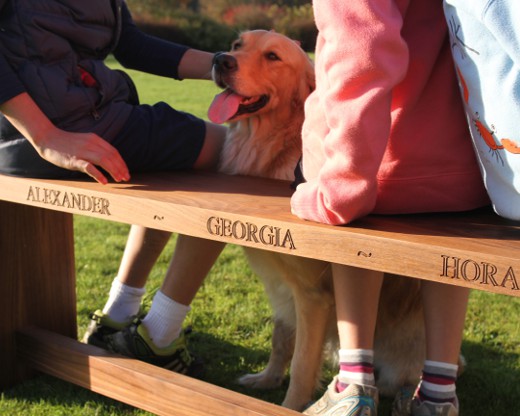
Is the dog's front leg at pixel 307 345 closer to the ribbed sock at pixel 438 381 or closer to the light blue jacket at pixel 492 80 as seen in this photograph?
the ribbed sock at pixel 438 381

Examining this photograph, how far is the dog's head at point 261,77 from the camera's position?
2.91 meters

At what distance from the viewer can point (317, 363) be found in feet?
8.76

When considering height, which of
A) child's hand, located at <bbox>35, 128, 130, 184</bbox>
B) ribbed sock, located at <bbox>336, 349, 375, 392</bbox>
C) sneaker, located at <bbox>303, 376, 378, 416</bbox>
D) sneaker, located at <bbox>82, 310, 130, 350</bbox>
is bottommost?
sneaker, located at <bbox>82, 310, 130, 350</bbox>

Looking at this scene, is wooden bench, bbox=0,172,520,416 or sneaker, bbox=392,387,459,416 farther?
sneaker, bbox=392,387,459,416

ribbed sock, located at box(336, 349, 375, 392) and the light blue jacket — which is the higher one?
the light blue jacket

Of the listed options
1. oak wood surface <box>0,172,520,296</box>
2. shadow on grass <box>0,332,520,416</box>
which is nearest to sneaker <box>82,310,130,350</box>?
shadow on grass <box>0,332,520,416</box>

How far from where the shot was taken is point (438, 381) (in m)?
2.39

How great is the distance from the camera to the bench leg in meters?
3.03

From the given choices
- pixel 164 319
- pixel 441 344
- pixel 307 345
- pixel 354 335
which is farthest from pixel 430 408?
pixel 164 319

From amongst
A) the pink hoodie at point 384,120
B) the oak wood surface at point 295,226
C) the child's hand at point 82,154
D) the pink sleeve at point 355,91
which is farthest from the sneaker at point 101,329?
the pink sleeve at point 355,91

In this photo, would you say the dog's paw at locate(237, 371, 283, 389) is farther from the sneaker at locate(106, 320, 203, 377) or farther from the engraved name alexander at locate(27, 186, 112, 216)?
the engraved name alexander at locate(27, 186, 112, 216)

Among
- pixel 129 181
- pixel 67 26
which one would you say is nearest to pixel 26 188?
pixel 129 181

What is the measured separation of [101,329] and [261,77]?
129 centimetres

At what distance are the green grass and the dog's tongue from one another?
0.24 metres
